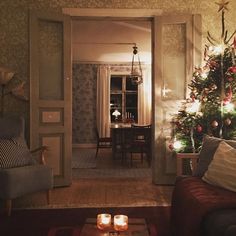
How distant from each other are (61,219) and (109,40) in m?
4.49

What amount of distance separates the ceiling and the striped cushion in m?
2.61

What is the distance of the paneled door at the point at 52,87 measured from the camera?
14.4 feet

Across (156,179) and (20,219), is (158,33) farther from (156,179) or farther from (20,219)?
(20,219)

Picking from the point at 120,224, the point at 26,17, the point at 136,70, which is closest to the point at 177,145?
the point at 120,224

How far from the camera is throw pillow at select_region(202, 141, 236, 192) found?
2.44 meters

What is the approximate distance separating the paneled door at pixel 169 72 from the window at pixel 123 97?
16.6 ft

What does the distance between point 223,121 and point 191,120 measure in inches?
15.4

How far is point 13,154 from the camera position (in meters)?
3.58

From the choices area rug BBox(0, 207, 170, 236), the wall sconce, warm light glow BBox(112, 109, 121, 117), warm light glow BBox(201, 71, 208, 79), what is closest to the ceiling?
the wall sconce

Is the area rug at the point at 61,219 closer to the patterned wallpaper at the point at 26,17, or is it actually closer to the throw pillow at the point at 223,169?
the throw pillow at the point at 223,169

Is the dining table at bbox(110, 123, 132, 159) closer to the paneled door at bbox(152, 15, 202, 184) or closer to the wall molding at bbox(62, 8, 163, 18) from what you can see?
the paneled door at bbox(152, 15, 202, 184)

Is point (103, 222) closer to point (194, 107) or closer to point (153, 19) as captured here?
point (194, 107)

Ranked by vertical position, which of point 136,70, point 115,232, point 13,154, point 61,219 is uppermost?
point 136,70

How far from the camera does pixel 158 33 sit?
455 cm
